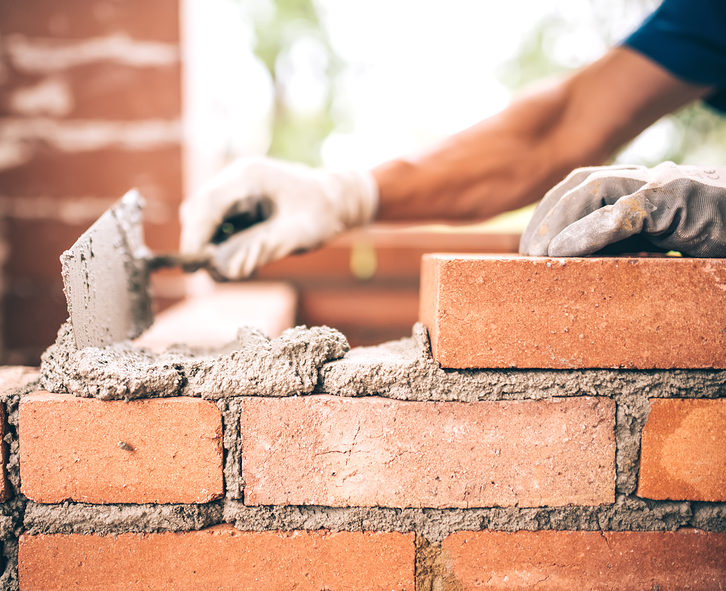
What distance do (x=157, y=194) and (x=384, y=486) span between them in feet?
5.49

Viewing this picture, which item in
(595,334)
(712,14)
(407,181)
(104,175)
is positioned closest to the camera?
(595,334)

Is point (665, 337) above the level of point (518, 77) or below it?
below

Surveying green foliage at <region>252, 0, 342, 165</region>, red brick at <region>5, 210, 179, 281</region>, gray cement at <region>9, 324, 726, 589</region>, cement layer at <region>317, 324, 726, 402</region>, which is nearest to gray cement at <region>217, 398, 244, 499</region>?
gray cement at <region>9, 324, 726, 589</region>

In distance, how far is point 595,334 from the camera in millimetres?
793

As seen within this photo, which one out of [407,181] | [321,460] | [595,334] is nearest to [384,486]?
[321,460]

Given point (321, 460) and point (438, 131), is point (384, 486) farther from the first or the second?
point (438, 131)

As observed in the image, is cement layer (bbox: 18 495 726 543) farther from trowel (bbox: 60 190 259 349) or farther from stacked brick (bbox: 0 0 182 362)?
stacked brick (bbox: 0 0 182 362)

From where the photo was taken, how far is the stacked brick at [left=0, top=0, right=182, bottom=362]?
1969mm

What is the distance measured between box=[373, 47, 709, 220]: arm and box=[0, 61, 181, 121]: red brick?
40.7 inches

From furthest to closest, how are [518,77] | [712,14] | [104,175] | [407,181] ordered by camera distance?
[518,77] < [104,175] < [407,181] < [712,14]

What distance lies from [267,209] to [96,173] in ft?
3.53

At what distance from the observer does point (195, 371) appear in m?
0.83

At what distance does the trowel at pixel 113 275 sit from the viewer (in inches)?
31.4

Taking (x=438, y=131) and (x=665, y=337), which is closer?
(x=665, y=337)
